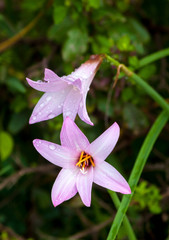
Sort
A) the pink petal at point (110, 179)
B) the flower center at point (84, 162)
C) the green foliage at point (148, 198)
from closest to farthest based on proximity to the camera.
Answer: the pink petal at point (110, 179), the flower center at point (84, 162), the green foliage at point (148, 198)

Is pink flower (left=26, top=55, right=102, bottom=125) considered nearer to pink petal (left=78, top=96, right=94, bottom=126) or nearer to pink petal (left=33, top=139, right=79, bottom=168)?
pink petal (left=78, top=96, right=94, bottom=126)

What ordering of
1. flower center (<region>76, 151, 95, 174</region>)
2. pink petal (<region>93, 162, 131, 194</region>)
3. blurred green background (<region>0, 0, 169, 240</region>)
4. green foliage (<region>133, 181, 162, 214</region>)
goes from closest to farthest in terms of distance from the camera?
1. pink petal (<region>93, 162, 131, 194</region>)
2. flower center (<region>76, 151, 95, 174</region>)
3. green foliage (<region>133, 181, 162, 214</region>)
4. blurred green background (<region>0, 0, 169, 240</region>)

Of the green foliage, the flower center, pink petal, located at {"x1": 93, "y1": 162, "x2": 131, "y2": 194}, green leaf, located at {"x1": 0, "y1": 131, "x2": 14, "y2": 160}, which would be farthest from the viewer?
green leaf, located at {"x1": 0, "y1": 131, "x2": 14, "y2": 160}

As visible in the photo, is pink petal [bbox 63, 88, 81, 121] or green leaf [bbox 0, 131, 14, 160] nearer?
pink petal [bbox 63, 88, 81, 121]

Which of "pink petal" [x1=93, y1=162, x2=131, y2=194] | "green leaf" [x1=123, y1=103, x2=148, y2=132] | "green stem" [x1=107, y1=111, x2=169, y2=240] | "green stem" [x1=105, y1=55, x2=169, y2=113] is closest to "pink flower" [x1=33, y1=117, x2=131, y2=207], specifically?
"pink petal" [x1=93, y1=162, x2=131, y2=194]

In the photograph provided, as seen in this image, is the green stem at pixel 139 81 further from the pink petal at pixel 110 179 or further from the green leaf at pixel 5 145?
the green leaf at pixel 5 145

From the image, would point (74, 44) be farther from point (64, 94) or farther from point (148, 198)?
point (148, 198)

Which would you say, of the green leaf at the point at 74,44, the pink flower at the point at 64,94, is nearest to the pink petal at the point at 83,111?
the pink flower at the point at 64,94

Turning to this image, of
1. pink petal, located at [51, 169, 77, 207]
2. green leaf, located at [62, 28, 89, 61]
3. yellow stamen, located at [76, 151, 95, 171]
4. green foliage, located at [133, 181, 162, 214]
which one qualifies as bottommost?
green foliage, located at [133, 181, 162, 214]
